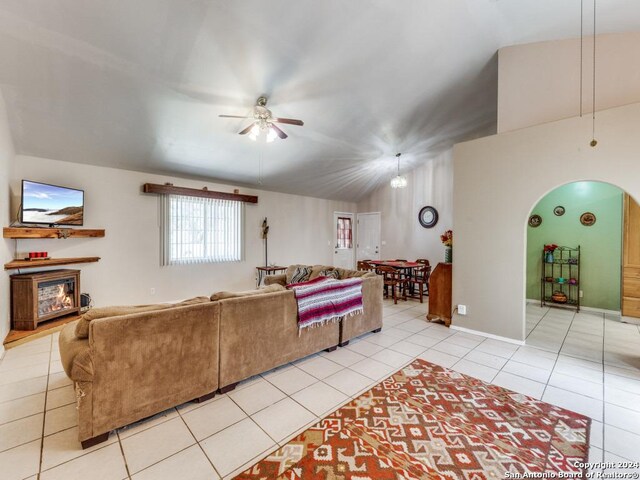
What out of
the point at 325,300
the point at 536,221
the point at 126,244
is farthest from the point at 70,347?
the point at 536,221

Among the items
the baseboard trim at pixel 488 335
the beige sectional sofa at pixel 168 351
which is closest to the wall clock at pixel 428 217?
the baseboard trim at pixel 488 335

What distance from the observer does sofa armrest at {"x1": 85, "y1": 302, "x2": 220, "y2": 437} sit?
1789mm

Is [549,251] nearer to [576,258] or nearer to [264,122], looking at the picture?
[576,258]

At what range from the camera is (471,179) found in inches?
156

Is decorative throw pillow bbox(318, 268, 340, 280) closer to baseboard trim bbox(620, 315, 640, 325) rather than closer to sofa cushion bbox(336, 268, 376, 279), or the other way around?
sofa cushion bbox(336, 268, 376, 279)

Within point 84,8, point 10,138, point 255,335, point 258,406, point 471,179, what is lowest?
point 258,406

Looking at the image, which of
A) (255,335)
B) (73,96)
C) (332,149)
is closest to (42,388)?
(255,335)

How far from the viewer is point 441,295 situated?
4.34m

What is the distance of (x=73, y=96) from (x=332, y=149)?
3931 millimetres

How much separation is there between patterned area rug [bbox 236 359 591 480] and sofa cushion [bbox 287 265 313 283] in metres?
2.31

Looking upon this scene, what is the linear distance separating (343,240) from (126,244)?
5.81 meters

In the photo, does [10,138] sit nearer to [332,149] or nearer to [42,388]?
[42,388]

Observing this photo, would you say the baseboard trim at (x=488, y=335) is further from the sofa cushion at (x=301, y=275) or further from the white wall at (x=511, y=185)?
the sofa cushion at (x=301, y=275)

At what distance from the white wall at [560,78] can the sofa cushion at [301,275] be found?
361cm
